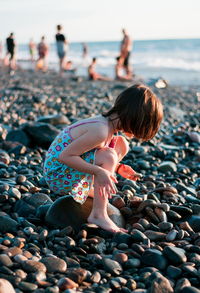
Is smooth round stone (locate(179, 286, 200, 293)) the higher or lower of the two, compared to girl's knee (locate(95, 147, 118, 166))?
lower

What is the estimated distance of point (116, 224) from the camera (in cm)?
298

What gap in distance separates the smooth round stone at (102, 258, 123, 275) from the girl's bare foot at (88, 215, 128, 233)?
16.8 inches

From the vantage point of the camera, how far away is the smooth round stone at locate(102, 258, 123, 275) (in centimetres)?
231

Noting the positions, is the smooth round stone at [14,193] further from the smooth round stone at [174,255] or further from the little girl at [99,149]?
the smooth round stone at [174,255]

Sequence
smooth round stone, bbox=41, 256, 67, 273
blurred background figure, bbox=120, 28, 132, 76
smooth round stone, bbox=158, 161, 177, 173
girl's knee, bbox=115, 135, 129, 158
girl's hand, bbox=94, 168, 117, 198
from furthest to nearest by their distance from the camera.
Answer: blurred background figure, bbox=120, 28, 132, 76 → smooth round stone, bbox=158, 161, 177, 173 → girl's knee, bbox=115, 135, 129, 158 → girl's hand, bbox=94, 168, 117, 198 → smooth round stone, bbox=41, 256, 67, 273

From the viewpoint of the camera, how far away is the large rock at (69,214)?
9.34ft

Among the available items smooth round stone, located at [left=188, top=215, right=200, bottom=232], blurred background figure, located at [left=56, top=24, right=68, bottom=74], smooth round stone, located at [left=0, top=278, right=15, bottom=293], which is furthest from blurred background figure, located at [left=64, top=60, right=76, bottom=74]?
smooth round stone, located at [left=0, top=278, right=15, bottom=293]

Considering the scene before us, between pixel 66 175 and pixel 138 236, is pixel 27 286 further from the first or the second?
pixel 66 175

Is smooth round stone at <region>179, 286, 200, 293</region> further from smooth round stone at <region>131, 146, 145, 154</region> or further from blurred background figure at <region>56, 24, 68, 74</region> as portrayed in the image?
blurred background figure at <region>56, 24, 68, 74</region>

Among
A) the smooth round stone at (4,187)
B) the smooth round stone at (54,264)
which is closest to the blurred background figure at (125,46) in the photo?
the smooth round stone at (4,187)

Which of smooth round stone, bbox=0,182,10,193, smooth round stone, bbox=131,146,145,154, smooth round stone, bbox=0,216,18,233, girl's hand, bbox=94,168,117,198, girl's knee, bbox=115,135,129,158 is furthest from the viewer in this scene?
smooth round stone, bbox=131,146,145,154

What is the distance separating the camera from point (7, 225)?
9.00ft

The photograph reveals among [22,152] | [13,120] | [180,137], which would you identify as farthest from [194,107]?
[22,152]

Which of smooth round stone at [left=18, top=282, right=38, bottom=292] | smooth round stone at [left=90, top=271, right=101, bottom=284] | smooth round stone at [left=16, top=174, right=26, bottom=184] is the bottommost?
smooth round stone at [left=90, top=271, right=101, bottom=284]
